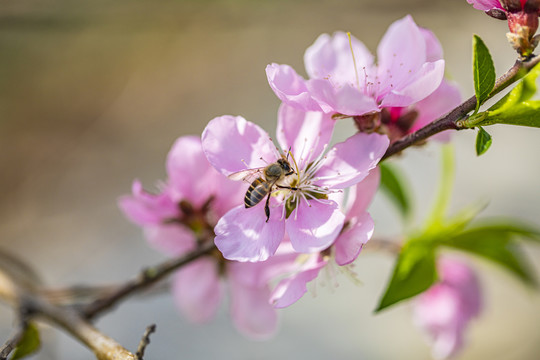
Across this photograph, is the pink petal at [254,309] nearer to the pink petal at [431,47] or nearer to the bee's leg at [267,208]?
the bee's leg at [267,208]

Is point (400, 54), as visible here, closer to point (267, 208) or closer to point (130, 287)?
point (267, 208)

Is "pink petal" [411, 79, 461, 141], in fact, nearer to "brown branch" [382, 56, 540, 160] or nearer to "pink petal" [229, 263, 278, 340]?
"brown branch" [382, 56, 540, 160]

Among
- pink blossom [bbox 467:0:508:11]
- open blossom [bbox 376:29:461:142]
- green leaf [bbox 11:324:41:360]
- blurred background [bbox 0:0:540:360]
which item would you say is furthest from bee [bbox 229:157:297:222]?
blurred background [bbox 0:0:540:360]

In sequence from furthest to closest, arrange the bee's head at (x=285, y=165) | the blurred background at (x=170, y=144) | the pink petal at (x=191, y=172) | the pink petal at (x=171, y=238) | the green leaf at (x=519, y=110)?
the blurred background at (x=170, y=144) < the pink petal at (x=171, y=238) < the pink petal at (x=191, y=172) < the bee's head at (x=285, y=165) < the green leaf at (x=519, y=110)

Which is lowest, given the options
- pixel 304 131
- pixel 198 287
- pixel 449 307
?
pixel 449 307

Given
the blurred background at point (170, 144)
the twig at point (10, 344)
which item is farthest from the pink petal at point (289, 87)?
the blurred background at point (170, 144)

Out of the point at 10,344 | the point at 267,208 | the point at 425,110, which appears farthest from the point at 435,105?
the point at 10,344
